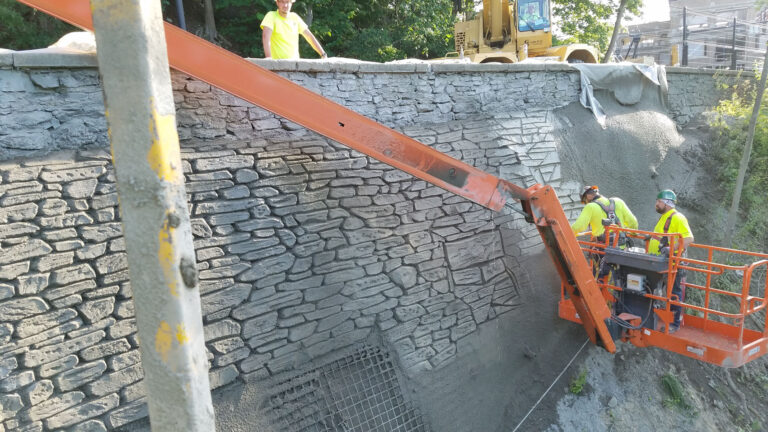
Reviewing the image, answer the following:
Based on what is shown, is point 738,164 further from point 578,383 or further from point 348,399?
point 348,399

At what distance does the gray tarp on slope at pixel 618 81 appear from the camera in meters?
8.80

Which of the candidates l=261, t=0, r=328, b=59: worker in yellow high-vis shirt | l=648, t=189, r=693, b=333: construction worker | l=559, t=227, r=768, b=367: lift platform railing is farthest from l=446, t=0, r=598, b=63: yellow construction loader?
l=559, t=227, r=768, b=367: lift platform railing

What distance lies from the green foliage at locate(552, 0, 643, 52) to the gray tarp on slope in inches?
397

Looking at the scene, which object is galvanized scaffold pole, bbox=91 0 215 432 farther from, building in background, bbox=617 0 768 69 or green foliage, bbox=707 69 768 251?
building in background, bbox=617 0 768 69

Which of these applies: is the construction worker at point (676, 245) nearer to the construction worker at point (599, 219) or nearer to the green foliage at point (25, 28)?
the construction worker at point (599, 219)

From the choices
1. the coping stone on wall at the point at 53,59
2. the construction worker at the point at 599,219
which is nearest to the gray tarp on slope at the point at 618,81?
the construction worker at the point at 599,219

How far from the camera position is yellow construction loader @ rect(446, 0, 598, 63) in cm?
1102

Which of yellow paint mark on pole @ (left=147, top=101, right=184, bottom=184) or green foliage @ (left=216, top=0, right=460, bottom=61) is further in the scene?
green foliage @ (left=216, top=0, right=460, bottom=61)

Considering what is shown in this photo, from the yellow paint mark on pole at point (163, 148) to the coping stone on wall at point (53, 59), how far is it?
2.76m

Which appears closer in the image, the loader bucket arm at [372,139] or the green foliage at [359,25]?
the loader bucket arm at [372,139]

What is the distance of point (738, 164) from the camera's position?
10117mm

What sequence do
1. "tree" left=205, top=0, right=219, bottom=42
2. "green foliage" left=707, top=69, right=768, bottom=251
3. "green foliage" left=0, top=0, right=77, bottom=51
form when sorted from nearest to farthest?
"green foliage" left=0, top=0, right=77, bottom=51 → "green foliage" left=707, top=69, right=768, bottom=251 → "tree" left=205, top=0, right=219, bottom=42

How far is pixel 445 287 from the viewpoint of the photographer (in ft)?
20.0

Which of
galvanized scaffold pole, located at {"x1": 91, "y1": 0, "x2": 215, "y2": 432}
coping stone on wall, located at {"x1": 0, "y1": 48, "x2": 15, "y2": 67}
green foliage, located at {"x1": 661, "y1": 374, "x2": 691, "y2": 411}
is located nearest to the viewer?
galvanized scaffold pole, located at {"x1": 91, "y1": 0, "x2": 215, "y2": 432}
